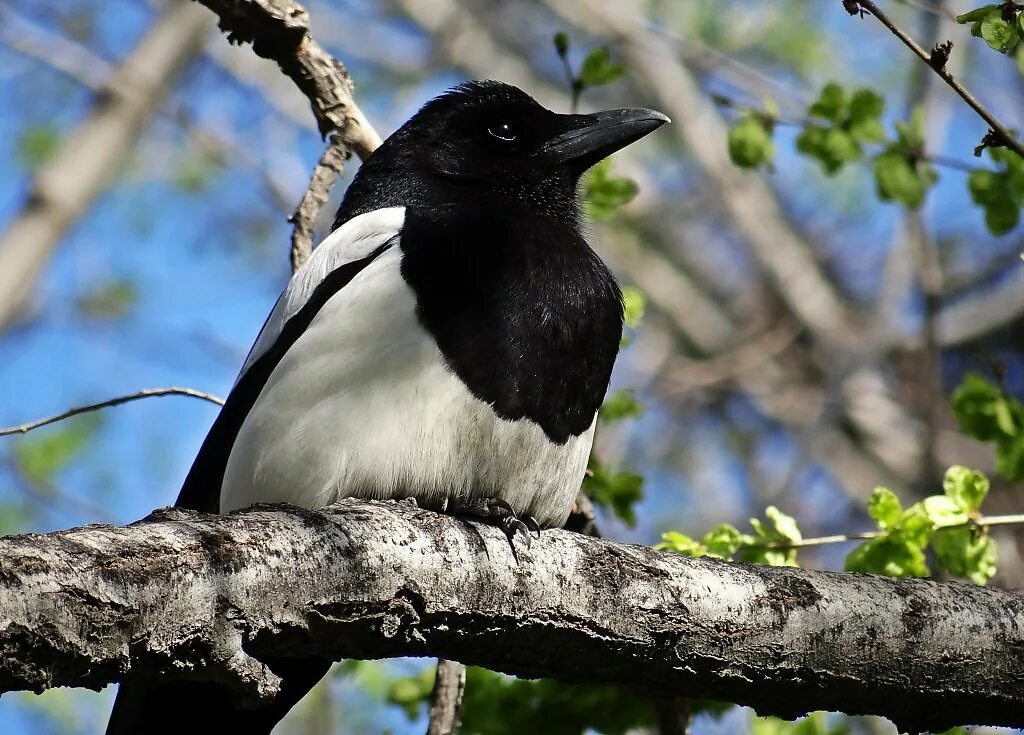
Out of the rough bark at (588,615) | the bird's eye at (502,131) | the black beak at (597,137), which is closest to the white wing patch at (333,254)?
the bird's eye at (502,131)

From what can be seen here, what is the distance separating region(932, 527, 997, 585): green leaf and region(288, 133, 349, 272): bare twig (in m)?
2.01

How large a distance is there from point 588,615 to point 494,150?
6.12 feet

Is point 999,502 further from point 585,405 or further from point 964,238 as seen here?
point 585,405

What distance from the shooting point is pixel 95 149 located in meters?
7.27

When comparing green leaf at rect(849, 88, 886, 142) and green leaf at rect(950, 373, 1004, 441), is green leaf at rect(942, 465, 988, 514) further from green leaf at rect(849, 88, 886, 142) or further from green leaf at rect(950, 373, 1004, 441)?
green leaf at rect(849, 88, 886, 142)

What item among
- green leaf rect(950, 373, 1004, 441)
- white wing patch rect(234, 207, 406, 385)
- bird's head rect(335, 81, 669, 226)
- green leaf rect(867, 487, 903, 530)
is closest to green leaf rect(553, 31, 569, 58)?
bird's head rect(335, 81, 669, 226)

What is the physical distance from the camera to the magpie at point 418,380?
319cm

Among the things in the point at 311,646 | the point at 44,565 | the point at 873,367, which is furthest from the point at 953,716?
the point at 873,367

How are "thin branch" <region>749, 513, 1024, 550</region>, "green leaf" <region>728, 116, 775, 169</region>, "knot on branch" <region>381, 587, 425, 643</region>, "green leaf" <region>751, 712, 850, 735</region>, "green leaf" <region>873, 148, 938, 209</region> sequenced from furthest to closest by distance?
"green leaf" <region>728, 116, 775, 169</region>, "green leaf" <region>873, 148, 938, 209</region>, "green leaf" <region>751, 712, 850, 735</region>, "thin branch" <region>749, 513, 1024, 550</region>, "knot on branch" <region>381, 587, 425, 643</region>

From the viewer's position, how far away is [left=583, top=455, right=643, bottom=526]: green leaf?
12.9ft

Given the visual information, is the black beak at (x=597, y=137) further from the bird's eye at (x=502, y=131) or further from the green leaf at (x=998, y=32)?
the green leaf at (x=998, y=32)

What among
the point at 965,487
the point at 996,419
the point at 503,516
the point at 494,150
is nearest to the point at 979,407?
the point at 996,419

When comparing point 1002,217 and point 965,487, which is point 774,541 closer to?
point 965,487

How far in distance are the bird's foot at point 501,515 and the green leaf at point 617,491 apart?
59cm
